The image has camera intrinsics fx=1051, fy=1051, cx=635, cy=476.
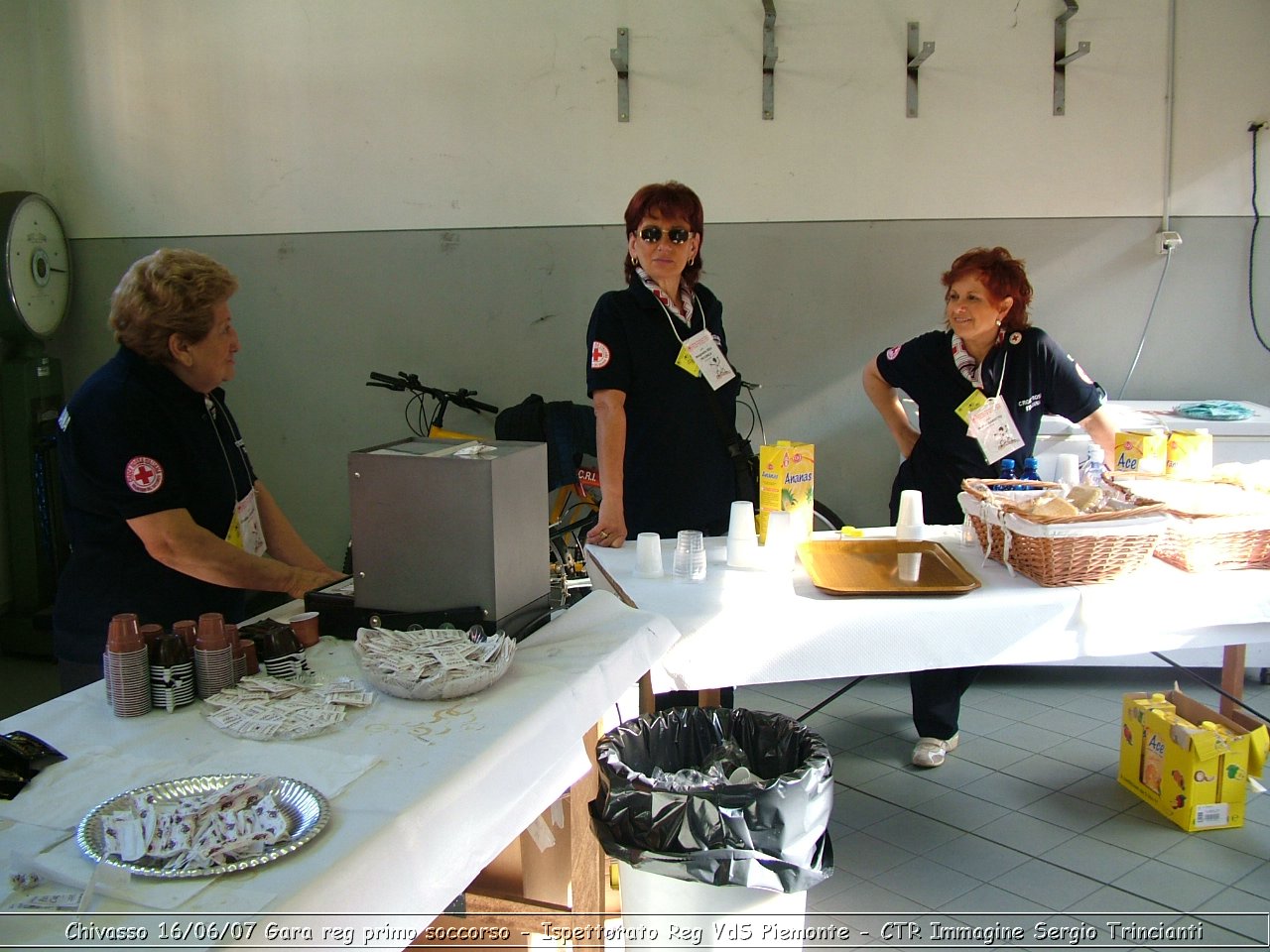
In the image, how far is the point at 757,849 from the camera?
1.65 meters

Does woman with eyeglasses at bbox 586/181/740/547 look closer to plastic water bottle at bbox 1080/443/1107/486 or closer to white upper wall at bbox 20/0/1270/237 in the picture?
plastic water bottle at bbox 1080/443/1107/486

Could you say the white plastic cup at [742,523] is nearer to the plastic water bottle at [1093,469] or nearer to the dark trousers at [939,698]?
the plastic water bottle at [1093,469]

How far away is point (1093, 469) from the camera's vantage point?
266 centimetres

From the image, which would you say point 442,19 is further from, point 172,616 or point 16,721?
point 16,721

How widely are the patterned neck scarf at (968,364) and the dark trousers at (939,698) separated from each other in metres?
0.86

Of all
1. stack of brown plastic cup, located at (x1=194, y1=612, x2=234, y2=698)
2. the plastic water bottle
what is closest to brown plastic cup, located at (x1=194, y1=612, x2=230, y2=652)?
stack of brown plastic cup, located at (x1=194, y1=612, x2=234, y2=698)

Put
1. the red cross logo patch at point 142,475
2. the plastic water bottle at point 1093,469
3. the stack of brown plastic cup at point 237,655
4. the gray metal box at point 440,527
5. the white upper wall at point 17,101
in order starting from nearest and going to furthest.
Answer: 1. the stack of brown plastic cup at point 237,655
2. the gray metal box at point 440,527
3. the red cross logo patch at point 142,475
4. the plastic water bottle at point 1093,469
5. the white upper wall at point 17,101

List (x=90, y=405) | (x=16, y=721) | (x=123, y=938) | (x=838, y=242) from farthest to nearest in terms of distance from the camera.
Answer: (x=838, y=242) → (x=90, y=405) → (x=16, y=721) → (x=123, y=938)

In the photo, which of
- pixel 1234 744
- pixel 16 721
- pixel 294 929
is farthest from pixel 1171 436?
pixel 16 721

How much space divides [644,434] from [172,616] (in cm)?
125

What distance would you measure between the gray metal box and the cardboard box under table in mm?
1902

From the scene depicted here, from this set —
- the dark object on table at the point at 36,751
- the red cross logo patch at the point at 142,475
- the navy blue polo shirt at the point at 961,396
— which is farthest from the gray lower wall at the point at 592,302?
the dark object on table at the point at 36,751

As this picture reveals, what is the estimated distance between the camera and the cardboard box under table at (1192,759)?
2.71m

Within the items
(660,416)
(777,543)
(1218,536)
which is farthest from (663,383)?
(1218,536)
